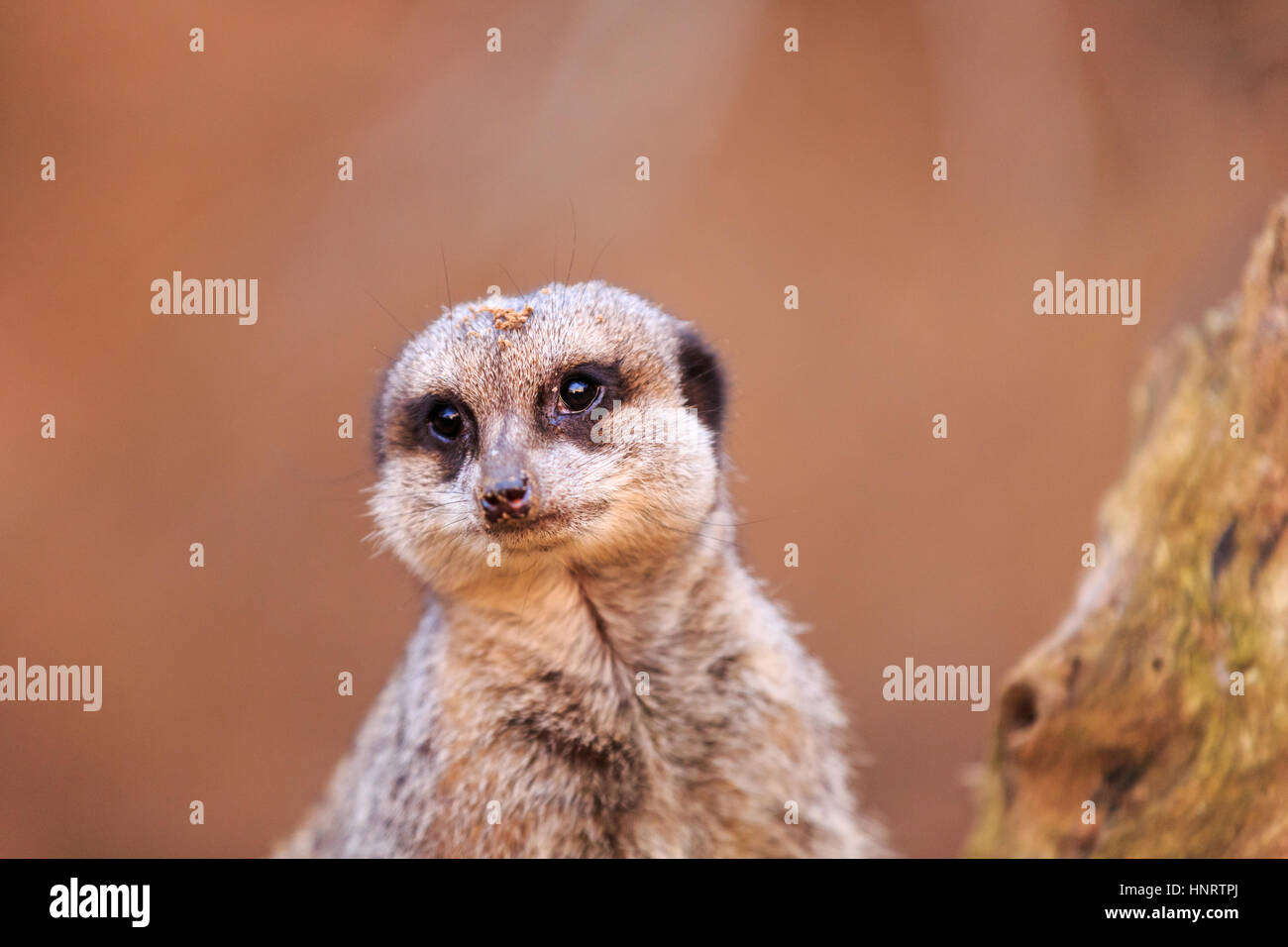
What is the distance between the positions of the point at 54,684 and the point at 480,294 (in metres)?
3.18

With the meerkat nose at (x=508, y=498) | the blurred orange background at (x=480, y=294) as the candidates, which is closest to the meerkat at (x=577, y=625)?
the meerkat nose at (x=508, y=498)

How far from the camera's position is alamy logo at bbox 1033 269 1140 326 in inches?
223

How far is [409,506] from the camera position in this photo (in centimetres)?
291

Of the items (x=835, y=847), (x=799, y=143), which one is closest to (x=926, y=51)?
(x=799, y=143)

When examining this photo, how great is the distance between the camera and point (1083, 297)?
614 centimetres

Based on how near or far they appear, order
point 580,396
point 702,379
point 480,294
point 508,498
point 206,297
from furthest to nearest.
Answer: point 206,297 < point 480,294 < point 702,379 < point 580,396 < point 508,498

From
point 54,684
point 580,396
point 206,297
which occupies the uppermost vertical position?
point 206,297

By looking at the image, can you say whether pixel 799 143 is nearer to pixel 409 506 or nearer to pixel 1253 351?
pixel 1253 351

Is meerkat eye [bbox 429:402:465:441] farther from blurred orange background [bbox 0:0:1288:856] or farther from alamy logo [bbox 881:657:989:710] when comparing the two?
alamy logo [bbox 881:657:989:710]

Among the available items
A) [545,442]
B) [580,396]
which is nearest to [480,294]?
[580,396]

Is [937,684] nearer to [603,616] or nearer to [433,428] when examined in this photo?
[603,616]
